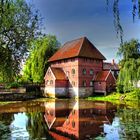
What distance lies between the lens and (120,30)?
16.3ft

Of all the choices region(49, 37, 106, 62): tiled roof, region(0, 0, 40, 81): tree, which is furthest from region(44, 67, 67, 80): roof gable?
region(0, 0, 40, 81): tree

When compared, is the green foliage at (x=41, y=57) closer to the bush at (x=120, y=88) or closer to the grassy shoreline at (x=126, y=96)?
the grassy shoreline at (x=126, y=96)

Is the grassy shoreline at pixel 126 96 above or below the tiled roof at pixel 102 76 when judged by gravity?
below

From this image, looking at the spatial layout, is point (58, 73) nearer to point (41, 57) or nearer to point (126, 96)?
point (41, 57)

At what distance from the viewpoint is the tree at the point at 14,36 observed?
17.1 meters

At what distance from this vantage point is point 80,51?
156 feet

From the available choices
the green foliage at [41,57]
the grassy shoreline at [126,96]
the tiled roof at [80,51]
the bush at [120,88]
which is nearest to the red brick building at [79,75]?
the tiled roof at [80,51]

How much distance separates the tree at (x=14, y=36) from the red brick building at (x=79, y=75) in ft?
88.1

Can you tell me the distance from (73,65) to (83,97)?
6.16 metres

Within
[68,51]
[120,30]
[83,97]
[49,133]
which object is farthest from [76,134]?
[68,51]

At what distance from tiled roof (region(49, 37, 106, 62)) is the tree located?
2686 centimetres

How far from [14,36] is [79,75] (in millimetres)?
29256

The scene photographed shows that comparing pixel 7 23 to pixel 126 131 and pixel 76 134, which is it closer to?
pixel 76 134

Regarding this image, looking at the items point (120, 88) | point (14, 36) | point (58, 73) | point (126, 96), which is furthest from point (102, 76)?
point (14, 36)
